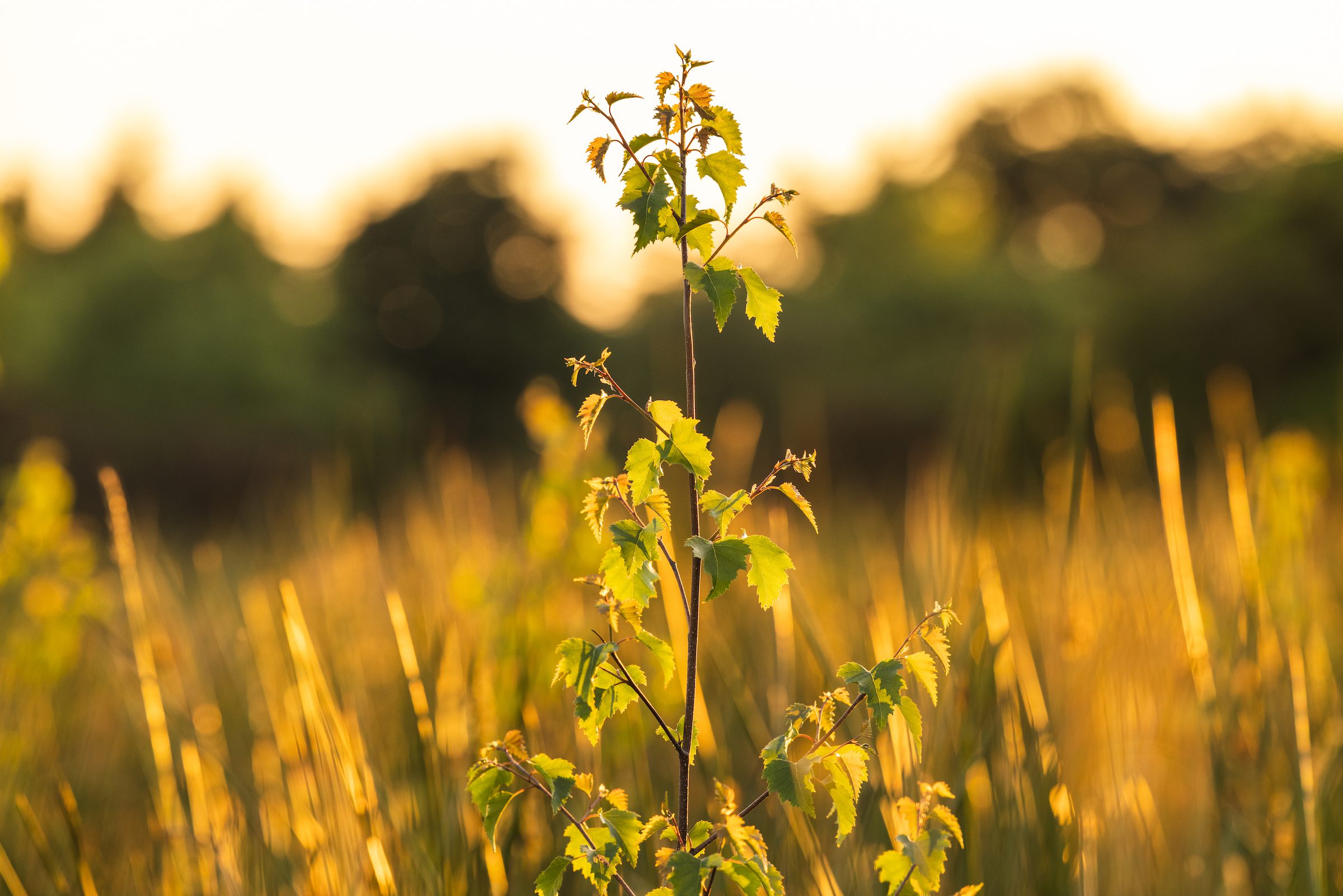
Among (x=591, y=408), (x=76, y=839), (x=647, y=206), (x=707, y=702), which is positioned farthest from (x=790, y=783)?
(x=707, y=702)

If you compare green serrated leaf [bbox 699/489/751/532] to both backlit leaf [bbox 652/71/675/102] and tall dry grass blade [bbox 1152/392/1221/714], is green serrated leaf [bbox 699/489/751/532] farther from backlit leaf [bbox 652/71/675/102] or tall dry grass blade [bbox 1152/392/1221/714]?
tall dry grass blade [bbox 1152/392/1221/714]

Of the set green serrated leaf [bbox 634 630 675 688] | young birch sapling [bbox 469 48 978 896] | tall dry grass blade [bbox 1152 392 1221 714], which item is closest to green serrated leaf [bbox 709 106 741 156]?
young birch sapling [bbox 469 48 978 896]

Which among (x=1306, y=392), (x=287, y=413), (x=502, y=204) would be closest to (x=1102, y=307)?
(x=1306, y=392)

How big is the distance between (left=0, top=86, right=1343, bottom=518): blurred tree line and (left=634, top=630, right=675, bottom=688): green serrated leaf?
7.58 meters

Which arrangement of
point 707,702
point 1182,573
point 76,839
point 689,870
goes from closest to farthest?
point 689,870, point 76,839, point 1182,573, point 707,702

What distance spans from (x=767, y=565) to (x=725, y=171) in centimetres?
26

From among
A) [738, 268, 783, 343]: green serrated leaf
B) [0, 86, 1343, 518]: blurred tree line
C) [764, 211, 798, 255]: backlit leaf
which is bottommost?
[738, 268, 783, 343]: green serrated leaf

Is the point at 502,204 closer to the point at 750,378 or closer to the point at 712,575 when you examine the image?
the point at 750,378

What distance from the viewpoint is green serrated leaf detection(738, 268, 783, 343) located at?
0.65 metres

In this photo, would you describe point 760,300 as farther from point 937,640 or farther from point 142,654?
point 142,654

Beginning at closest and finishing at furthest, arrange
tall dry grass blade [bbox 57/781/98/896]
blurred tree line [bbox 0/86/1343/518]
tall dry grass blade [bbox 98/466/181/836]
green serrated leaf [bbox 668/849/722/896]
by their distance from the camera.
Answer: green serrated leaf [bbox 668/849/722/896]
tall dry grass blade [bbox 57/781/98/896]
tall dry grass blade [bbox 98/466/181/836]
blurred tree line [bbox 0/86/1343/518]

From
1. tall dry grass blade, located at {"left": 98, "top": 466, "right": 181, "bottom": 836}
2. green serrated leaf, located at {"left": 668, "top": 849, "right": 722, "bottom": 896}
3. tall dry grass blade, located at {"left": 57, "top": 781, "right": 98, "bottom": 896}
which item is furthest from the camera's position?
tall dry grass blade, located at {"left": 98, "top": 466, "right": 181, "bottom": 836}

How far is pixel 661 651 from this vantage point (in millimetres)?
658

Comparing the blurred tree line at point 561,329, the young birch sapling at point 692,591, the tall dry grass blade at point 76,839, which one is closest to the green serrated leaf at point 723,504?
the young birch sapling at point 692,591
